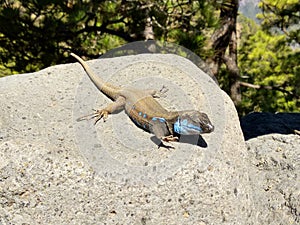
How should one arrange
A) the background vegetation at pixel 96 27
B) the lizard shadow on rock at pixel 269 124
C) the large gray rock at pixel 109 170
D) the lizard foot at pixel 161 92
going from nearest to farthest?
the large gray rock at pixel 109 170 → the lizard foot at pixel 161 92 → the lizard shadow on rock at pixel 269 124 → the background vegetation at pixel 96 27

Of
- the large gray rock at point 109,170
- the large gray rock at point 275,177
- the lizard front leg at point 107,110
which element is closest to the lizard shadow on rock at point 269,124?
the large gray rock at point 275,177

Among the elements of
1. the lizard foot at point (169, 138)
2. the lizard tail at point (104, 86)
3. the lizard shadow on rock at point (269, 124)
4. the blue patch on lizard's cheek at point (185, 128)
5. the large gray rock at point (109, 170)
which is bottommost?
the lizard shadow on rock at point (269, 124)

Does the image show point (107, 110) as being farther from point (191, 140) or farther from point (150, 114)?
point (191, 140)

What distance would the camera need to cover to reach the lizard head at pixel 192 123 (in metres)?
2.56

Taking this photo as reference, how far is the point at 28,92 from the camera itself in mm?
3070

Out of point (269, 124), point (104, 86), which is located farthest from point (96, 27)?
point (269, 124)

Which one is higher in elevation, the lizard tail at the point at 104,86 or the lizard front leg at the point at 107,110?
the lizard tail at the point at 104,86

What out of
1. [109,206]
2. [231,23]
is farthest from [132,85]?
[231,23]

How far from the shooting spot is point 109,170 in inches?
96.3

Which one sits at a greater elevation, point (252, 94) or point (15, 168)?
point (15, 168)

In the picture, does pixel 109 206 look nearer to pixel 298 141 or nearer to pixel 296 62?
pixel 298 141

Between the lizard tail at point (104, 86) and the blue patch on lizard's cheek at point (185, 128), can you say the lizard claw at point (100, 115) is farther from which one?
the blue patch on lizard's cheek at point (185, 128)

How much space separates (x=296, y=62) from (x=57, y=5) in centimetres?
591

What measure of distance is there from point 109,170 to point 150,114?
2.02 feet
